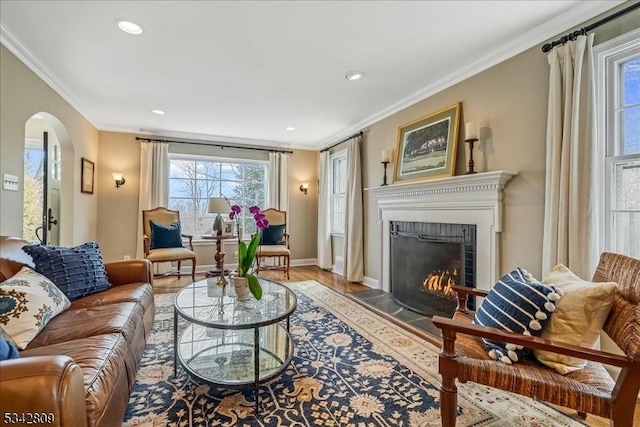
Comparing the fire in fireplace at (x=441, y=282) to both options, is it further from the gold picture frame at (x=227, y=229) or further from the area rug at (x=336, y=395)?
the gold picture frame at (x=227, y=229)

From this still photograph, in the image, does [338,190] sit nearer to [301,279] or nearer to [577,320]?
[301,279]

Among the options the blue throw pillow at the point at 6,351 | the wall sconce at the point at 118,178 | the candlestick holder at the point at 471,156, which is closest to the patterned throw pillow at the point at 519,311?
the candlestick holder at the point at 471,156

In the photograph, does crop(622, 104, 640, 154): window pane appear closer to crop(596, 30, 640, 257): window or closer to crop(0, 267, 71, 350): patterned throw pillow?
crop(596, 30, 640, 257): window

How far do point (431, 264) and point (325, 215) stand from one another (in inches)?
106

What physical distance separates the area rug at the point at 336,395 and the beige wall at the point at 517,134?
110 cm

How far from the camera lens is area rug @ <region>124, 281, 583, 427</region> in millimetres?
1515

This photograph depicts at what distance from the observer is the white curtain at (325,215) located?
214 inches

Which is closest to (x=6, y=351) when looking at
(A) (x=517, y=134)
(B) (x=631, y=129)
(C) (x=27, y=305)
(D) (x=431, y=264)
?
(C) (x=27, y=305)

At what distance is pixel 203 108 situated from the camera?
386 cm

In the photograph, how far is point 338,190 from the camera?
5.42 metres

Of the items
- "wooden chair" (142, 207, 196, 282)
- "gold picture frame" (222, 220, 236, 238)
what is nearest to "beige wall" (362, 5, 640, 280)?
"gold picture frame" (222, 220, 236, 238)

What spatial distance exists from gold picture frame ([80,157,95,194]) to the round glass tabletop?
2.87 meters

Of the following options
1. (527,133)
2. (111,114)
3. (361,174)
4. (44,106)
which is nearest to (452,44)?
(527,133)

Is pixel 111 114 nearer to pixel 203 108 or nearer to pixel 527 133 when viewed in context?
pixel 203 108
